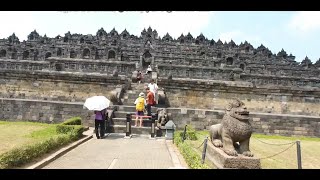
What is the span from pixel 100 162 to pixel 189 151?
233 cm

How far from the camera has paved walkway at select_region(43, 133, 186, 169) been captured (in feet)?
26.6

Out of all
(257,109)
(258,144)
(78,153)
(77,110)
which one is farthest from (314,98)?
(78,153)

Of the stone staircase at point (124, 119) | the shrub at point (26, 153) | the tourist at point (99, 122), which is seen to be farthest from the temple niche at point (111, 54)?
the shrub at point (26, 153)

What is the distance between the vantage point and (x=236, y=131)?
319 inches

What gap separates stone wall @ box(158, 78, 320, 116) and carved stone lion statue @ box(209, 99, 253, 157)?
1120 centimetres

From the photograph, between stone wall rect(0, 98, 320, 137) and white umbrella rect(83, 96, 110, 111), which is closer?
white umbrella rect(83, 96, 110, 111)

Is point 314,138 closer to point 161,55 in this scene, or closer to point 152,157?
point 152,157

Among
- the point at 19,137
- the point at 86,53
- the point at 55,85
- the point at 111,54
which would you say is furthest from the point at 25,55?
the point at 19,137

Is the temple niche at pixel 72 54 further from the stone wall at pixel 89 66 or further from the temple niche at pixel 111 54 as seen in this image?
the stone wall at pixel 89 66

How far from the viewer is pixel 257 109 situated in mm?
19828

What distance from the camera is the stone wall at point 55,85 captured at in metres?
19.9

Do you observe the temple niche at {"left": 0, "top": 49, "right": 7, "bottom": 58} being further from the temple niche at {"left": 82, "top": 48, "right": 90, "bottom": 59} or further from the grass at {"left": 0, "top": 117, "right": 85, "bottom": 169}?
the grass at {"left": 0, "top": 117, "right": 85, "bottom": 169}

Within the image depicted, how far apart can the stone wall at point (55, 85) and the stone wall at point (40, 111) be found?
2988 mm

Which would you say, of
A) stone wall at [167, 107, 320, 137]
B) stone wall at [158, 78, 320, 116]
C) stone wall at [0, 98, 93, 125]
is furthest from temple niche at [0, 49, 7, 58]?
stone wall at [167, 107, 320, 137]
